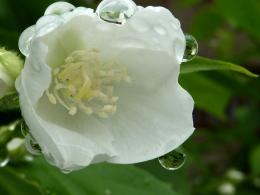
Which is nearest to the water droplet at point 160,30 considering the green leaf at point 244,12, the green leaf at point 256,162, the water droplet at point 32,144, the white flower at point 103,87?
the white flower at point 103,87

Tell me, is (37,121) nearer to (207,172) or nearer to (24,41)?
(24,41)

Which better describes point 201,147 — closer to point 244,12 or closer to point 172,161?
point 244,12

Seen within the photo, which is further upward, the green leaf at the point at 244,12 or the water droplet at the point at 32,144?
the water droplet at the point at 32,144

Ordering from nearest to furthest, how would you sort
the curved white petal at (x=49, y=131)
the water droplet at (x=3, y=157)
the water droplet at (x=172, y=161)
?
1. the curved white petal at (x=49, y=131)
2. the water droplet at (x=172, y=161)
3. the water droplet at (x=3, y=157)

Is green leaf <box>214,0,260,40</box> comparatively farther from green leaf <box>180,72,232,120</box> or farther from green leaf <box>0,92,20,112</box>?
green leaf <box>0,92,20,112</box>

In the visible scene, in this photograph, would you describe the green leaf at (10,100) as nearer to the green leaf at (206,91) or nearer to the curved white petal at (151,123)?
the curved white petal at (151,123)

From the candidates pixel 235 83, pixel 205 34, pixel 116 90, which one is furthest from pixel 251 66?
pixel 116 90

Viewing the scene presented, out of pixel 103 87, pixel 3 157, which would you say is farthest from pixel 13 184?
pixel 103 87
